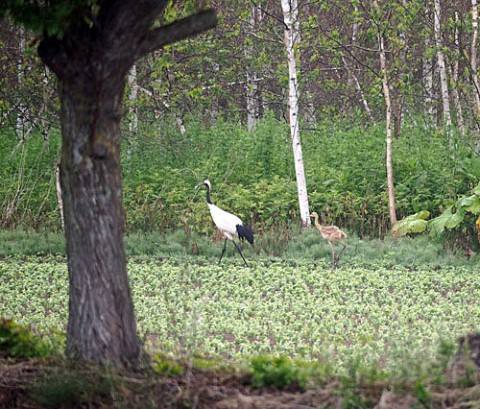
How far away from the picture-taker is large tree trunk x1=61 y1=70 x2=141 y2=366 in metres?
5.49

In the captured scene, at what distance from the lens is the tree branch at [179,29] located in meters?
5.71

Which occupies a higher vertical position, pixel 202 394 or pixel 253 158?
pixel 253 158

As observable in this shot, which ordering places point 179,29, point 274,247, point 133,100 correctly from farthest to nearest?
point 133,100
point 274,247
point 179,29

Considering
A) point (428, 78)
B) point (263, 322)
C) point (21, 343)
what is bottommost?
point (263, 322)

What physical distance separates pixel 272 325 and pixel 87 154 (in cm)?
408

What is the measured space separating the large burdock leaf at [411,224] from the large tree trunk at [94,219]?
881 centimetres

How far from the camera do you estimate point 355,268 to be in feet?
40.4

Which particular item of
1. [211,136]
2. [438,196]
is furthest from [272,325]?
[211,136]

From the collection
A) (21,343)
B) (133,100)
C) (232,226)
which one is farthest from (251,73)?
(21,343)

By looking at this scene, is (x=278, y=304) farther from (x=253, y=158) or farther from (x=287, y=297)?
(x=253, y=158)

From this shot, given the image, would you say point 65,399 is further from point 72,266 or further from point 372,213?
point 372,213

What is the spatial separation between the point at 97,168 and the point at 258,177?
10984 mm

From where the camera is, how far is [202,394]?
5.00 metres

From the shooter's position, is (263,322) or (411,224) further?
(411,224)
